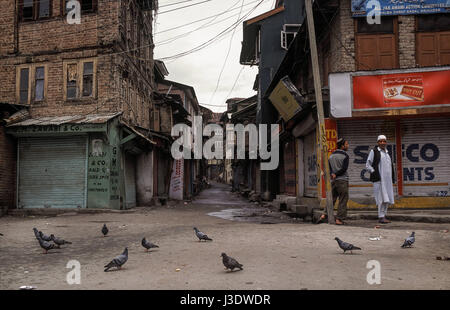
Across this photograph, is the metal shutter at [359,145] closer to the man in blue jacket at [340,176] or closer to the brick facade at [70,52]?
the man in blue jacket at [340,176]

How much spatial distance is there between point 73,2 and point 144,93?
6.41m

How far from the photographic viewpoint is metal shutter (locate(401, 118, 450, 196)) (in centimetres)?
1191

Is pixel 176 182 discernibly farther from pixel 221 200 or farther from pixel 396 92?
pixel 396 92

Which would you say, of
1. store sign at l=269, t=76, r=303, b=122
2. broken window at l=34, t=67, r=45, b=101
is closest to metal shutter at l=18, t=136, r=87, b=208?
broken window at l=34, t=67, r=45, b=101

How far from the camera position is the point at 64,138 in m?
16.6

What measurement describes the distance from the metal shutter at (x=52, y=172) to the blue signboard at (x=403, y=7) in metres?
11.9

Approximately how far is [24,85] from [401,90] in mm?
15945

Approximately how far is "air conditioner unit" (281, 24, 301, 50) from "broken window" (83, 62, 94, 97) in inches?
491

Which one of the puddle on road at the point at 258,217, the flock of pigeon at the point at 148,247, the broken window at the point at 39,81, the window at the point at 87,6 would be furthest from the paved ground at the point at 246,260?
the window at the point at 87,6

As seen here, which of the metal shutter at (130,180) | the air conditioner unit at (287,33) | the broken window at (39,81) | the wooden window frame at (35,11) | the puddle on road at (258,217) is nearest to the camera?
the puddle on road at (258,217)

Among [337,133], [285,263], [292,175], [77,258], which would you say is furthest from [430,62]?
[77,258]

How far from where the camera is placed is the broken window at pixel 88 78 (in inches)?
675

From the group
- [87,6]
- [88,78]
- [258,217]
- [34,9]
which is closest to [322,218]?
[258,217]

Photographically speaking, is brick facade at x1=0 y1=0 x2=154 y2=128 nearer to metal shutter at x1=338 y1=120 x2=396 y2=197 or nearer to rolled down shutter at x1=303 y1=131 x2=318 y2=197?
rolled down shutter at x1=303 y1=131 x2=318 y2=197
